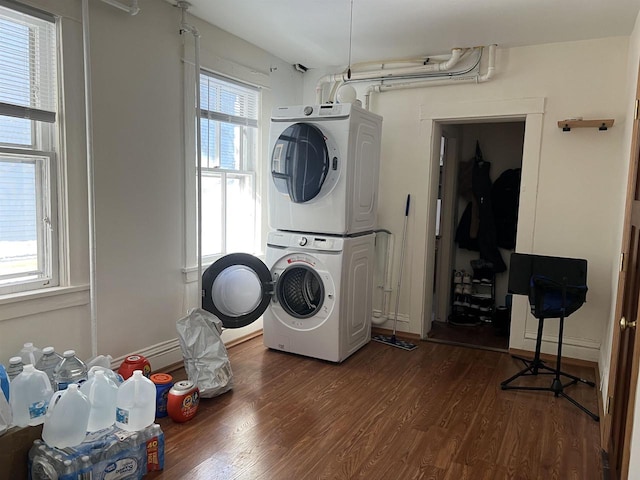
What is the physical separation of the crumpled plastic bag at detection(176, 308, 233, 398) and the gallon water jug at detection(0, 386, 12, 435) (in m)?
1.08

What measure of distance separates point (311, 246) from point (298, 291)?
40 centimetres

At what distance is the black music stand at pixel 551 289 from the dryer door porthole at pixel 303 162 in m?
1.53

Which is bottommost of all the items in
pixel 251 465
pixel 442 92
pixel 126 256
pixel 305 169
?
pixel 251 465

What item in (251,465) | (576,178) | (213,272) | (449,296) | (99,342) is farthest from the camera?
(449,296)

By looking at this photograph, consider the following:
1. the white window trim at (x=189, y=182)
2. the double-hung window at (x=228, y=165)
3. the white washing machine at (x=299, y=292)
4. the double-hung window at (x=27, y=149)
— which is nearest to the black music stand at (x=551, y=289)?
the white washing machine at (x=299, y=292)

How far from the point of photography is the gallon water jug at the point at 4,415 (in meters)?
1.90

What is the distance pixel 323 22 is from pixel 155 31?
1.18 meters

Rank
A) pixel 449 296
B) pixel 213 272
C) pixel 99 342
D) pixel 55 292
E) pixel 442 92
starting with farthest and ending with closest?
pixel 449 296 < pixel 442 92 < pixel 213 272 < pixel 99 342 < pixel 55 292

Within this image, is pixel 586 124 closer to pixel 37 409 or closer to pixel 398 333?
pixel 398 333

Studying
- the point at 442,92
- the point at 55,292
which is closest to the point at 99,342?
the point at 55,292

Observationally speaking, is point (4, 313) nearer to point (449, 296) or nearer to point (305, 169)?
point (305, 169)

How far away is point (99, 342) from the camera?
2.87 m

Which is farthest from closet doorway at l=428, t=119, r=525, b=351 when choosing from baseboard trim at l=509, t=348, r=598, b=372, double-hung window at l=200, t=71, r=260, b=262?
double-hung window at l=200, t=71, r=260, b=262

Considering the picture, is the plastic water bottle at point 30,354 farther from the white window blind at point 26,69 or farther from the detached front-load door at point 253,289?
the detached front-load door at point 253,289
